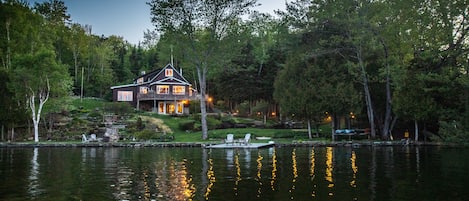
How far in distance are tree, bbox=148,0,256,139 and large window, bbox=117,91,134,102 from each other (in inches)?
982

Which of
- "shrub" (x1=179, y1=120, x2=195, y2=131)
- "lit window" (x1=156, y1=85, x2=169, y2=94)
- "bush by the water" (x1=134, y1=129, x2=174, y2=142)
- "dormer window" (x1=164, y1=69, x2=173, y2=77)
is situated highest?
"dormer window" (x1=164, y1=69, x2=173, y2=77)

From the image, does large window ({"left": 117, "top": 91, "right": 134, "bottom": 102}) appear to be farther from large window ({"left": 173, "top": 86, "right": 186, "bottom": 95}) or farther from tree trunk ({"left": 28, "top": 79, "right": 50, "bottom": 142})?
tree trunk ({"left": 28, "top": 79, "right": 50, "bottom": 142})

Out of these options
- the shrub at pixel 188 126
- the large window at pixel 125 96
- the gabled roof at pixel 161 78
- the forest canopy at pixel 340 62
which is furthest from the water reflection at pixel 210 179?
the large window at pixel 125 96

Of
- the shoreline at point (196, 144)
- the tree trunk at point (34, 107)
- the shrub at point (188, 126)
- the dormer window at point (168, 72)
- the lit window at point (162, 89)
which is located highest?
the dormer window at point (168, 72)

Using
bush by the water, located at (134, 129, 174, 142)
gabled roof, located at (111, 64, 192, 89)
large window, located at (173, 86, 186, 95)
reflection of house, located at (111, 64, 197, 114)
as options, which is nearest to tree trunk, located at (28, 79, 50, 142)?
bush by the water, located at (134, 129, 174, 142)

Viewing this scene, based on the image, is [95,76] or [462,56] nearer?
[462,56]

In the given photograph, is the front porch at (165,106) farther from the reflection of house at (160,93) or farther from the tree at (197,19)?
the tree at (197,19)

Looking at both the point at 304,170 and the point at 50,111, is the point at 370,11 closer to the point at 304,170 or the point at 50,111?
the point at 304,170

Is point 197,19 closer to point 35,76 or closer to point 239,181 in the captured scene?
point 35,76

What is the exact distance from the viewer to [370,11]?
36.8 metres

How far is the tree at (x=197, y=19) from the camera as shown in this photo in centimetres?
4203

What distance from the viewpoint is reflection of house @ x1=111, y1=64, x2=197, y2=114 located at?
61.8m

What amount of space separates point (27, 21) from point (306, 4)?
107ft

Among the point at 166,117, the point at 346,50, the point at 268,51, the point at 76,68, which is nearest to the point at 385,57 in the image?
the point at 346,50
